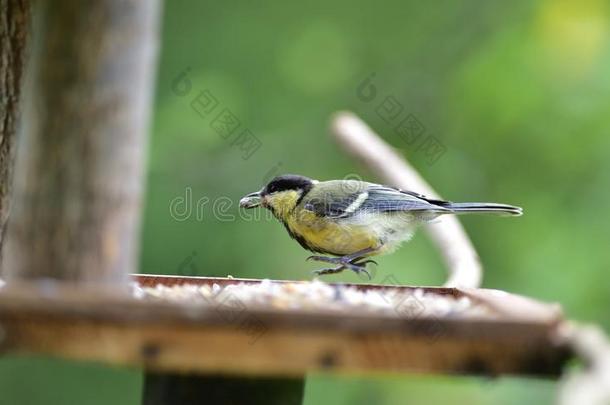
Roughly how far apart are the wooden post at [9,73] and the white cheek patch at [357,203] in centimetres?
170

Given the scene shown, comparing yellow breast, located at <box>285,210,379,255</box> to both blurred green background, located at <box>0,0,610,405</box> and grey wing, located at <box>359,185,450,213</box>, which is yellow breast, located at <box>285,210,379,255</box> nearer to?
grey wing, located at <box>359,185,450,213</box>

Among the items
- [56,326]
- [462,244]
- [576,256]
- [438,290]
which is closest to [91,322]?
[56,326]

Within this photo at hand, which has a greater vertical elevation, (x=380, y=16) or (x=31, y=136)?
(x=380, y=16)

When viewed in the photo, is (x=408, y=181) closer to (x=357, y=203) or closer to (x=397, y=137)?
(x=357, y=203)

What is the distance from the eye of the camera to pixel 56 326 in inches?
69.4

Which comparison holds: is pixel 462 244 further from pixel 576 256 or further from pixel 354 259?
pixel 576 256

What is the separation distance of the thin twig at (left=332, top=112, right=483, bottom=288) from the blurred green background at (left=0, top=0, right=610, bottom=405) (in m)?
1.82

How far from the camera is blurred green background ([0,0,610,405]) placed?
613 cm

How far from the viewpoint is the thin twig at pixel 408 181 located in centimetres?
360

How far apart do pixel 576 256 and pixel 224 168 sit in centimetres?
275

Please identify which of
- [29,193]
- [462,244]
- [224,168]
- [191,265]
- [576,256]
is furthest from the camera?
[224,168]

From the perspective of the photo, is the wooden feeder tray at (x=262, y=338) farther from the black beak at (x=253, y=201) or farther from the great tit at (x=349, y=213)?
the black beak at (x=253, y=201)

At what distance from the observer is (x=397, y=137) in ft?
23.3

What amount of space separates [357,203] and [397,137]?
2828mm
